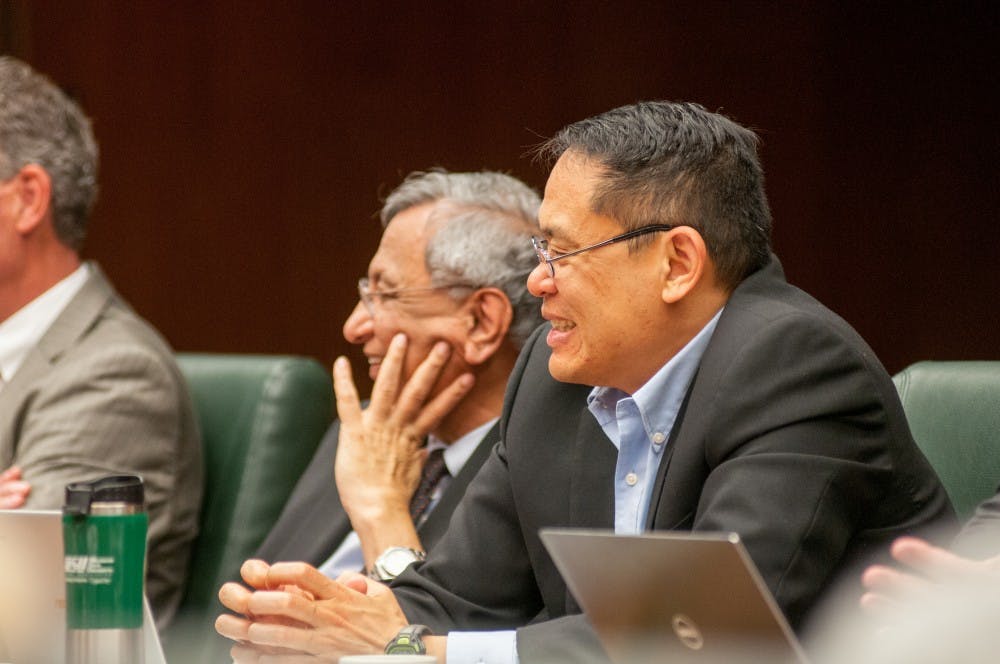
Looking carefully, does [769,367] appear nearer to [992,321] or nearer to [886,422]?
[886,422]

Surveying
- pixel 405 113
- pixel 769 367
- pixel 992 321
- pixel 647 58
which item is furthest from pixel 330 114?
pixel 769 367

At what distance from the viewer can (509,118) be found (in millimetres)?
3576

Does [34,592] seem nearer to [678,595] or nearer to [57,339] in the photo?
[678,595]

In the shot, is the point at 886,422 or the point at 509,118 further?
the point at 509,118

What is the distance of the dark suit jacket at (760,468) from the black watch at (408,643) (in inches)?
5.8

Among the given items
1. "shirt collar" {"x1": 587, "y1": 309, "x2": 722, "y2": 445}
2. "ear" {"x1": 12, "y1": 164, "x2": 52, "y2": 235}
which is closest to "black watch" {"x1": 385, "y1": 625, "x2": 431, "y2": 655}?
"shirt collar" {"x1": 587, "y1": 309, "x2": 722, "y2": 445}

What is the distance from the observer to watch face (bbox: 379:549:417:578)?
2145mm

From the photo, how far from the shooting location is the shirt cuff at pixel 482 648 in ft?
5.26

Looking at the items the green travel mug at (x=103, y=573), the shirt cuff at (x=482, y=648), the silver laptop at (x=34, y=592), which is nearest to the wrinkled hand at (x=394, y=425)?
the shirt cuff at (x=482, y=648)

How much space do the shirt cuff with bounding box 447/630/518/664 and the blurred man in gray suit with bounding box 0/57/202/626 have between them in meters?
0.95

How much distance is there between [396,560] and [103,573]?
991 millimetres

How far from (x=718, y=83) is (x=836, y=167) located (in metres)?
0.35

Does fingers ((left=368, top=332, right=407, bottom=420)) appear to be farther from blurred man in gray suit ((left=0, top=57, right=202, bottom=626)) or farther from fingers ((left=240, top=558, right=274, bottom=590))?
fingers ((left=240, top=558, right=274, bottom=590))

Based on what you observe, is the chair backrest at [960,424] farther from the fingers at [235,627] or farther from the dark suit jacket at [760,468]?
the fingers at [235,627]
